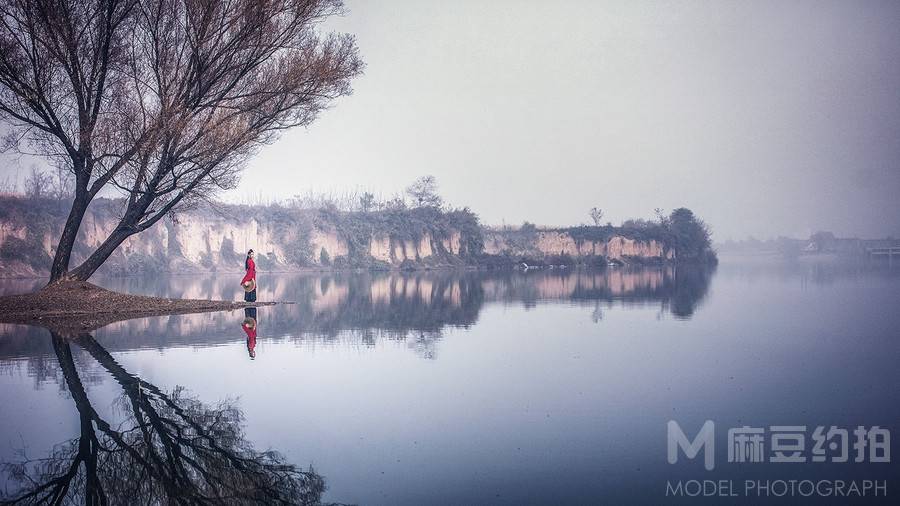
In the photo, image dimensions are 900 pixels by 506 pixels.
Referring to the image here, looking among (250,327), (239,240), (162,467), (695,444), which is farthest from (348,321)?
(239,240)

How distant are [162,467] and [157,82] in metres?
16.3

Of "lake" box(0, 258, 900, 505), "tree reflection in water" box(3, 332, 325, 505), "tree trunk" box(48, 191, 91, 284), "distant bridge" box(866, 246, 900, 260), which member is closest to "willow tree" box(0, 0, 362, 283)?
"tree trunk" box(48, 191, 91, 284)

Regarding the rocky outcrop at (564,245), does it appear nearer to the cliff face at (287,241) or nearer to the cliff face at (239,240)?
the cliff face at (287,241)

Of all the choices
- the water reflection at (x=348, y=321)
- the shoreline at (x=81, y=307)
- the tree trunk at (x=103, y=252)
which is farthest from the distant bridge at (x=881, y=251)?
the tree trunk at (x=103, y=252)

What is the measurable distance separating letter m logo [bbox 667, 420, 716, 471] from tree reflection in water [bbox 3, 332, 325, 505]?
3157 millimetres

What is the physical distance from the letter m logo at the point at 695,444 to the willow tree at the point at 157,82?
624 inches

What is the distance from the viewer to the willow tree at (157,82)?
1811 centimetres

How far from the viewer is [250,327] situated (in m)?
15.3

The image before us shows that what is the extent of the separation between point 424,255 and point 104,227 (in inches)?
1243

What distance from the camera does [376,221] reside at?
7650 cm

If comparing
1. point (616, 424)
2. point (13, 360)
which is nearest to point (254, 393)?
point (616, 424)

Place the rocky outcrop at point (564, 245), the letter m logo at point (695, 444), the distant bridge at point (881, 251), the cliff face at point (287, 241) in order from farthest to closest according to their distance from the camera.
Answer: the distant bridge at point (881, 251)
the rocky outcrop at point (564, 245)
the cliff face at point (287, 241)
the letter m logo at point (695, 444)

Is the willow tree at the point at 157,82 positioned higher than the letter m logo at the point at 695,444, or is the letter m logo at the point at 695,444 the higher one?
the willow tree at the point at 157,82

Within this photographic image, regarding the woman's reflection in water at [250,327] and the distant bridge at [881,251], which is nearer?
the woman's reflection in water at [250,327]
